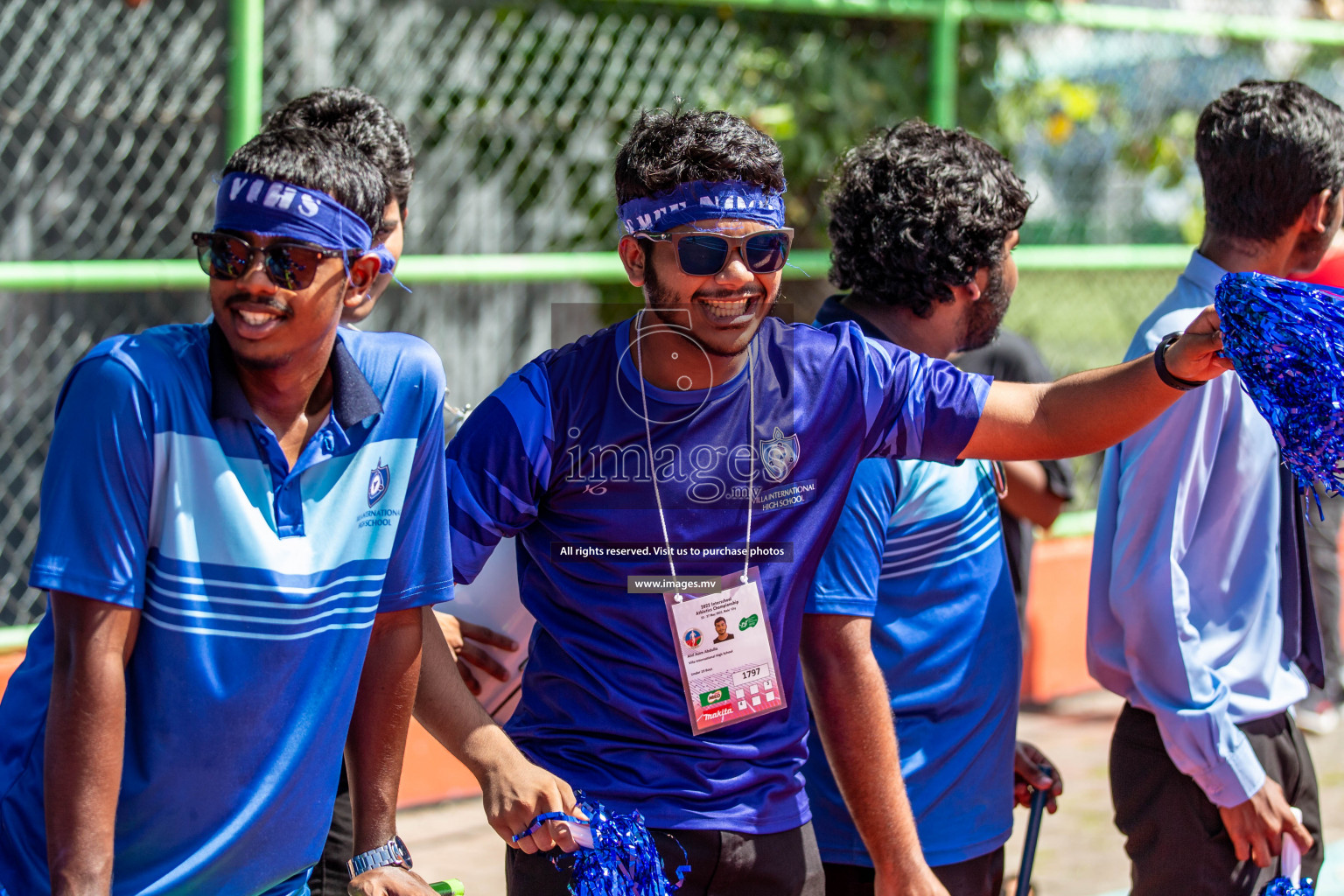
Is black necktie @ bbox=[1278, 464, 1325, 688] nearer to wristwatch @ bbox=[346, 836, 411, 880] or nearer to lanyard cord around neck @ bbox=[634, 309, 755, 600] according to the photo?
lanyard cord around neck @ bbox=[634, 309, 755, 600]

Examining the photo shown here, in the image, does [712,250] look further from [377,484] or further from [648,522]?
[377,484]

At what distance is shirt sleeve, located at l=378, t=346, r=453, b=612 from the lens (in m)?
2.25

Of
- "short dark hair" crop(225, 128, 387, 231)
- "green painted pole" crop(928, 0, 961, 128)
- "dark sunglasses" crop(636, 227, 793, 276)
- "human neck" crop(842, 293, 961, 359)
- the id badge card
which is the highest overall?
"green painted pole" crop(928, 0, 961, 128)

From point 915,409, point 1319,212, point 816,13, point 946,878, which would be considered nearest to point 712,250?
point 915,409

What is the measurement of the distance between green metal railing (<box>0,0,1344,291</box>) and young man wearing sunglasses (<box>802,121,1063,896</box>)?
51 centimetres

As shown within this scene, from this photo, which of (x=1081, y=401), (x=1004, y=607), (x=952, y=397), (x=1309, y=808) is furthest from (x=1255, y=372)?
(x=1309, y=808)

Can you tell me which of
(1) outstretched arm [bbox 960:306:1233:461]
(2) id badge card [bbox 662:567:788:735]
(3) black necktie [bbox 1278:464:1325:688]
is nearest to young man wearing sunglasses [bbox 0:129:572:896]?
(2) id badge card [bbox 662:567:788:735]

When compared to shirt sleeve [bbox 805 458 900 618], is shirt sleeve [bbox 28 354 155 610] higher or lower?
higher

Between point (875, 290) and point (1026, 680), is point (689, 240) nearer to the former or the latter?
point (875, 290)

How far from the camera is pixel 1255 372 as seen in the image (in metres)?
2.27

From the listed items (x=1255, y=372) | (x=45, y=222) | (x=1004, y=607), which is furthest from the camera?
(x=45, y=222)

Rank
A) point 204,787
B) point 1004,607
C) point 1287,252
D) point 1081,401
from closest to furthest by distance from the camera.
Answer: point 204,787 < point 1081,401 < point 1004,607 < point 1287,252

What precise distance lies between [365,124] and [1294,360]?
1878 mm

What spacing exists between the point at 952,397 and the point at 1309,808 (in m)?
1.37
